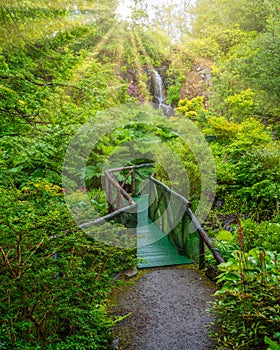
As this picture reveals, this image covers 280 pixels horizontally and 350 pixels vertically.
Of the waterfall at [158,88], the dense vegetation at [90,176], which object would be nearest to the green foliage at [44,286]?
the dense vegetation at [90,176]

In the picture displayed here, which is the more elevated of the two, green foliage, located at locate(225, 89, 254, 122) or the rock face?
the rock face

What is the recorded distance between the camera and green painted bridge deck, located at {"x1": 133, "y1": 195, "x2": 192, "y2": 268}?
18.4 feet

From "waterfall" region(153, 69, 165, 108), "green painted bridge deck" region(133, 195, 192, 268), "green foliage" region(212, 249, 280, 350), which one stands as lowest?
"green painted bridge deck" region(133, 195, 192, 268)

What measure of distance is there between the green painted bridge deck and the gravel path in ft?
1.41

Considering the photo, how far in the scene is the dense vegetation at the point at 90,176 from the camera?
103 inches

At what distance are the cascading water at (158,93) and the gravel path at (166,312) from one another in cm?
1589

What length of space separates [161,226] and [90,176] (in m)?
3.04

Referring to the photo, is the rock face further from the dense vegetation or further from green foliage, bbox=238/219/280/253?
green foliage, bbox=238/219/280/253

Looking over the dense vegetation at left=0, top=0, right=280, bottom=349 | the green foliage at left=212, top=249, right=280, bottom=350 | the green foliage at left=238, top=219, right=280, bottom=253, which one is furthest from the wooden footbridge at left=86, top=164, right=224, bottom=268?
the green foliage at left=212, top=249, right=280, bottom=350

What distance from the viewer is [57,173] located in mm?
6344

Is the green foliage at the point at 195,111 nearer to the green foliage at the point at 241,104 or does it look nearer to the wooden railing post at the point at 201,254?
the green foliage at the point at 241,104

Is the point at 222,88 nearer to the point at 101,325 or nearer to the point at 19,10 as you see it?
the point at 19,10

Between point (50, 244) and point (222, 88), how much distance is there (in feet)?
40.3

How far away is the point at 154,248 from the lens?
6379 millimetres
